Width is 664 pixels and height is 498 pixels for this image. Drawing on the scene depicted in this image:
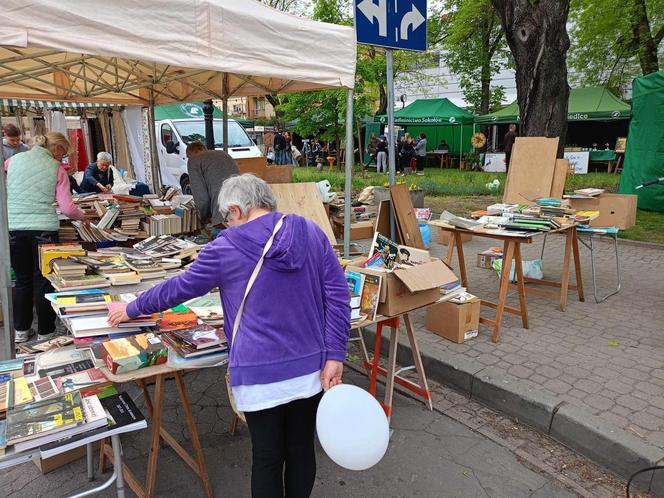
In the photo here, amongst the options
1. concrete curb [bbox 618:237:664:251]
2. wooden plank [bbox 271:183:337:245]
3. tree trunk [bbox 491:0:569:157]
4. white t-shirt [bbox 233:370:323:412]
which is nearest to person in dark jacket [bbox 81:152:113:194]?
wooden plank [bbox 271:183:337:245]

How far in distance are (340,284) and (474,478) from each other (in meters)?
1.50

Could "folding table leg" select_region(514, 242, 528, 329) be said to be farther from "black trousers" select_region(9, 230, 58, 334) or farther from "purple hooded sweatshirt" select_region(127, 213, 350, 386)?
"black trousers" select_region(9, 230, 58, 334)

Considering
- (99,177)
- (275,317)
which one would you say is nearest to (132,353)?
(275,317)

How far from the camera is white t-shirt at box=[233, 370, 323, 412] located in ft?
6.01

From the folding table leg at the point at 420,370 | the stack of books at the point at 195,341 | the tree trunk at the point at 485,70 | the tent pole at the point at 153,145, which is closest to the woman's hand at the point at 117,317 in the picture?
the stack of books at the point at 195,341

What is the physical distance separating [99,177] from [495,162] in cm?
1662

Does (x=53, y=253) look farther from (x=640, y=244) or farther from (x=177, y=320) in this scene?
(x=640, y=244)

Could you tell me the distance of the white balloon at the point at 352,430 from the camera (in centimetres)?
166

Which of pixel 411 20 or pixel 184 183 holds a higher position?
pixel 411 20

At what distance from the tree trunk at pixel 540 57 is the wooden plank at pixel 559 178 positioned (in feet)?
7.16

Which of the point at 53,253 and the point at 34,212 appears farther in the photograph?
the point at 34,212

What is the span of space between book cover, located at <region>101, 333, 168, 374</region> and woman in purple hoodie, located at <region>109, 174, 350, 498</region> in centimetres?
24

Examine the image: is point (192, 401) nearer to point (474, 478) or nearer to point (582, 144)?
point (474, 478)

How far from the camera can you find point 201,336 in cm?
231
